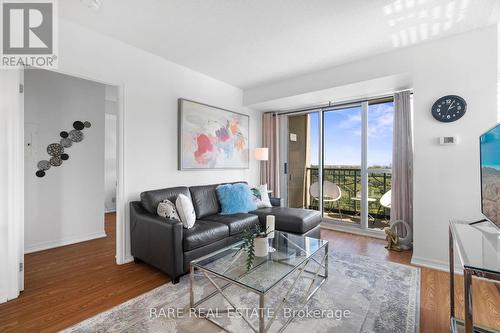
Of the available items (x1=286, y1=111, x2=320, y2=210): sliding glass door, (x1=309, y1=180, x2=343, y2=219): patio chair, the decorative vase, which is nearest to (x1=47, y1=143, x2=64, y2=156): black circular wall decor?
the decorative vase

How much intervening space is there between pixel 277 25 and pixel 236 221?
7.37 ft

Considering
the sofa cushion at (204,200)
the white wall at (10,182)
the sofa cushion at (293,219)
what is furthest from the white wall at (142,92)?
the sofa cushion at (293,219)

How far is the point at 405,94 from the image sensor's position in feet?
11.0

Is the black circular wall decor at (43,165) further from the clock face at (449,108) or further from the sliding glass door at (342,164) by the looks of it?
the clock face at (449,108)

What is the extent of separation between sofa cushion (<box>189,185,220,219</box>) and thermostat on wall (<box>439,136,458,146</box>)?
290 centimetres

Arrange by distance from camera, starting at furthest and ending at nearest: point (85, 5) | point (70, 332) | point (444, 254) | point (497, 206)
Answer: point (444, 254) → point (85, 5) → point (70, 332) → point (497, 206)

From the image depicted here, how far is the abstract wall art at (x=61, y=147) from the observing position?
127 inches

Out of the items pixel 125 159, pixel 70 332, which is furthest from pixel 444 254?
pixel 125 159

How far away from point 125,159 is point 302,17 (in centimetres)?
248

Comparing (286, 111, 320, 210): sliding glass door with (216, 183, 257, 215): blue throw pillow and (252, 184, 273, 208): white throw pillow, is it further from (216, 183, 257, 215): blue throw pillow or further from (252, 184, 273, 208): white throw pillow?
(216, 183, 257, 215): blue throw pillow

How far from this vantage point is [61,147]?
3377 mm

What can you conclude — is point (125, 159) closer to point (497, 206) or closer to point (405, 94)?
point (497, 206)

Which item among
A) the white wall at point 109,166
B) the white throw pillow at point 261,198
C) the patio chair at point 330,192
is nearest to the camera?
the white throw pillow at point 261,198

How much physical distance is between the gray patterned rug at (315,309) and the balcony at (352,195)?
169cm
